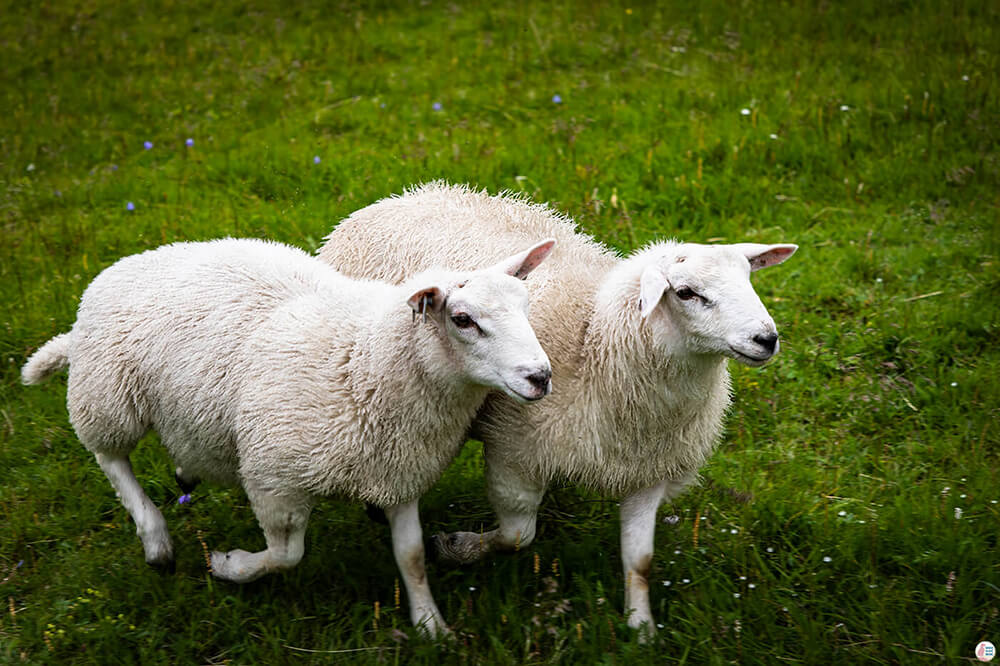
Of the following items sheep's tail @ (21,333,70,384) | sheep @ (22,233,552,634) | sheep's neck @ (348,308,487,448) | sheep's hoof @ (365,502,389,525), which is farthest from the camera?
sheep's tail @ (21,333,70,384)

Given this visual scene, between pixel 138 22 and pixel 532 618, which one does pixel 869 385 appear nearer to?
pixel 532 618

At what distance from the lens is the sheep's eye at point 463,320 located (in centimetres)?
334

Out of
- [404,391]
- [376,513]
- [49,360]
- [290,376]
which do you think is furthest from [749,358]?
[49,360]

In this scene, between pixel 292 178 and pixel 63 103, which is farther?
pixel 63 103

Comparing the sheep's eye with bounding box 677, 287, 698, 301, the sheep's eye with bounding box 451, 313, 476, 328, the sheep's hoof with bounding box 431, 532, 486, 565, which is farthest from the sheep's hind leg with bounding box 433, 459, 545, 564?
the sheep's eye with bounding box 677, 287, 698, 301

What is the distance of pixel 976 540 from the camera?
380 centimetres

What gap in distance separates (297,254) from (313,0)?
623cm

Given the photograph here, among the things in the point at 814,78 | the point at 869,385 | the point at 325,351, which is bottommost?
the point at 869,385

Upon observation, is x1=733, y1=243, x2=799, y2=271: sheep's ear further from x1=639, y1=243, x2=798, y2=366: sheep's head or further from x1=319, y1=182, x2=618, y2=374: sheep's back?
x1=319, y1=182, x2=618, y2=374: sheep's back

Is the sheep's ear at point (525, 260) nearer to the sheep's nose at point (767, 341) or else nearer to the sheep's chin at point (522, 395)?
the sheep's chin at point (522, 395)

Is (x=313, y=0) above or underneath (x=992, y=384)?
above

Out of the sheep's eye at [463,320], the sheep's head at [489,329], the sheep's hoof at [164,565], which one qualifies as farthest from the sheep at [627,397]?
the sheep's hoof at [164,565]

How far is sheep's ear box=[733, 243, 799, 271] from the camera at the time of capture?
363cm

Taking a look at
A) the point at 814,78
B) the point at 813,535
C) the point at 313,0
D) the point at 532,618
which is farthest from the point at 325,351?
the point at 313,0
